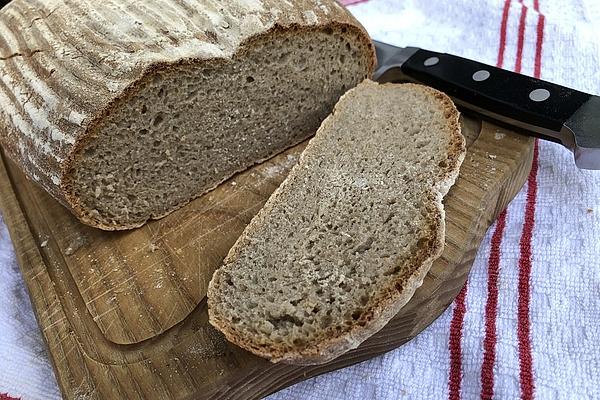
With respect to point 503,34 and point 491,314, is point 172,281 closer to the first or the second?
point 491,314

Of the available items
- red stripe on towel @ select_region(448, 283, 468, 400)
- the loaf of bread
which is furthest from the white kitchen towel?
the loaf of bread

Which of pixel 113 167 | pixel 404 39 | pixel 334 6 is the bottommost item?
pixel 404 39

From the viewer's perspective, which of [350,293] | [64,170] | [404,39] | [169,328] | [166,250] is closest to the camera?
[350,293]

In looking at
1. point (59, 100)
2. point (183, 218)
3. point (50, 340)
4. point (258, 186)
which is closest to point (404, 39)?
point (258, 186)

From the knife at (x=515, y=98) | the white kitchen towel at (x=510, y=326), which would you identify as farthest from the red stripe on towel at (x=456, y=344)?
the knife at (x=515, y=98)

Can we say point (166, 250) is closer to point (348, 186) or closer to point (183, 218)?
point (183, 218)

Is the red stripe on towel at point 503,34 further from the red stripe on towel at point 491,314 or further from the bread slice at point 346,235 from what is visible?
the red stripe on towel at point 491,314

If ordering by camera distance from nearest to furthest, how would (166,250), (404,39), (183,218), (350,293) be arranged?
(350,293) → (166,250) → (183,218) → (404,39)

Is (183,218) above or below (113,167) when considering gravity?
below
